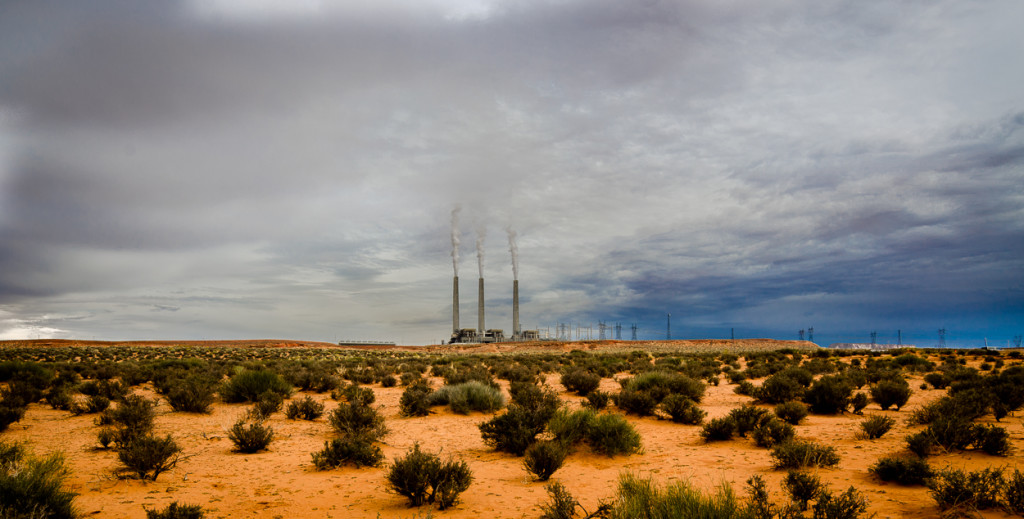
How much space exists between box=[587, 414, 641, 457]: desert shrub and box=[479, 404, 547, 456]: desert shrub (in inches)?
44.3

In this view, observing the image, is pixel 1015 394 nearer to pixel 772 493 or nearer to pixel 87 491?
pixel 772 493

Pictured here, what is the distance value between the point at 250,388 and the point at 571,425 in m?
12.9

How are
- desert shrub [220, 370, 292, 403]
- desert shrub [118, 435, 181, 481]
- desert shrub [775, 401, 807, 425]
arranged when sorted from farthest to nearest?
desert shrub [220, 370, 292, 403], desert shrub [775, 401, 807, 425], desert shrub [118, 435, 181, 481]

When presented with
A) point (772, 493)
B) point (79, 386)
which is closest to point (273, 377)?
point (79, 386)

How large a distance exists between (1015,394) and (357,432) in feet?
60.2

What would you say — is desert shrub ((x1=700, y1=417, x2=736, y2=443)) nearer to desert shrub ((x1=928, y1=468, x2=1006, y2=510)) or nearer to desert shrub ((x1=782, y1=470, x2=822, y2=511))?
desert shrub ((x1=782, y1=470, x2=822, y2=511))

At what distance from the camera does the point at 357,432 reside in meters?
11.9

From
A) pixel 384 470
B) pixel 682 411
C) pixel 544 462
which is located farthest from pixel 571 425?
pixel 682 411

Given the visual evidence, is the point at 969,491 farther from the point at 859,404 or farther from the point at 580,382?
the point at 580,382

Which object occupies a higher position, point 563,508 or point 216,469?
point 563,508

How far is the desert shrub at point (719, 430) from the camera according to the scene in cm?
1193

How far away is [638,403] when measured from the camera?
51.5 feet

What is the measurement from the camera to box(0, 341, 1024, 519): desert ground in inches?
295

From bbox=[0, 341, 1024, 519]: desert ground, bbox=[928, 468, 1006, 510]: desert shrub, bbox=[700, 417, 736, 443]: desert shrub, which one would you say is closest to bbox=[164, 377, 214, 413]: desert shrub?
bbox=[0, 341, 1024, 519]: desert ground
